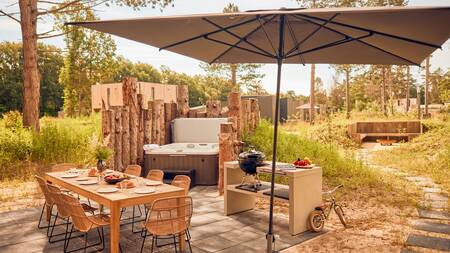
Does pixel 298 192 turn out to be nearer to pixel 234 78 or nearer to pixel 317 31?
pixel 317 31

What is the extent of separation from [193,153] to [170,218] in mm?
4215

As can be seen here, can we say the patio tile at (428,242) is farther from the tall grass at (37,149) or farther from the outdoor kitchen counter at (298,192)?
the tall grass at (37,149)

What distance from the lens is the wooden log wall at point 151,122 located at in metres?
7.50

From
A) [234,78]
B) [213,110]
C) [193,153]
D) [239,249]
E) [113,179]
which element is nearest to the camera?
[239,249]

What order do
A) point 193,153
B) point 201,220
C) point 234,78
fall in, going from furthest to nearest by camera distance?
point 234,78, point 193,153, point 201,220

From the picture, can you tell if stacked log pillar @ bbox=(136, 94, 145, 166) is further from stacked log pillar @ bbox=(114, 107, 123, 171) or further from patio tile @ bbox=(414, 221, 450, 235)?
→ patio tile @ bbox=(414, 221, 450, 235)

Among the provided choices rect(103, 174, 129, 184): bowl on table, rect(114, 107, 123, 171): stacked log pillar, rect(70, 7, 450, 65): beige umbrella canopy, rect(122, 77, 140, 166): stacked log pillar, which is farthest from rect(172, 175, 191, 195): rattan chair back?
rect(122, 77, 140, 166): stacked log pillar

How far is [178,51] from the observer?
4793 millimetres

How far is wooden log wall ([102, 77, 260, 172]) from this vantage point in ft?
24.6

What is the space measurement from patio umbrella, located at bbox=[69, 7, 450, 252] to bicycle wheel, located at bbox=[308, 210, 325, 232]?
1347mm

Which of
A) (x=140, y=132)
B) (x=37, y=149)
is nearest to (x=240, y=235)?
(x=140, y=132)

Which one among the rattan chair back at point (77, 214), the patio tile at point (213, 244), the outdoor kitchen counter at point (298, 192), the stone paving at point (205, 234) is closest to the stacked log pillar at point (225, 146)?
the stone paving at point (205, 234)

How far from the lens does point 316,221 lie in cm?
510

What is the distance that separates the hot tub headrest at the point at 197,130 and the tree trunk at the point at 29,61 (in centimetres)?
453
